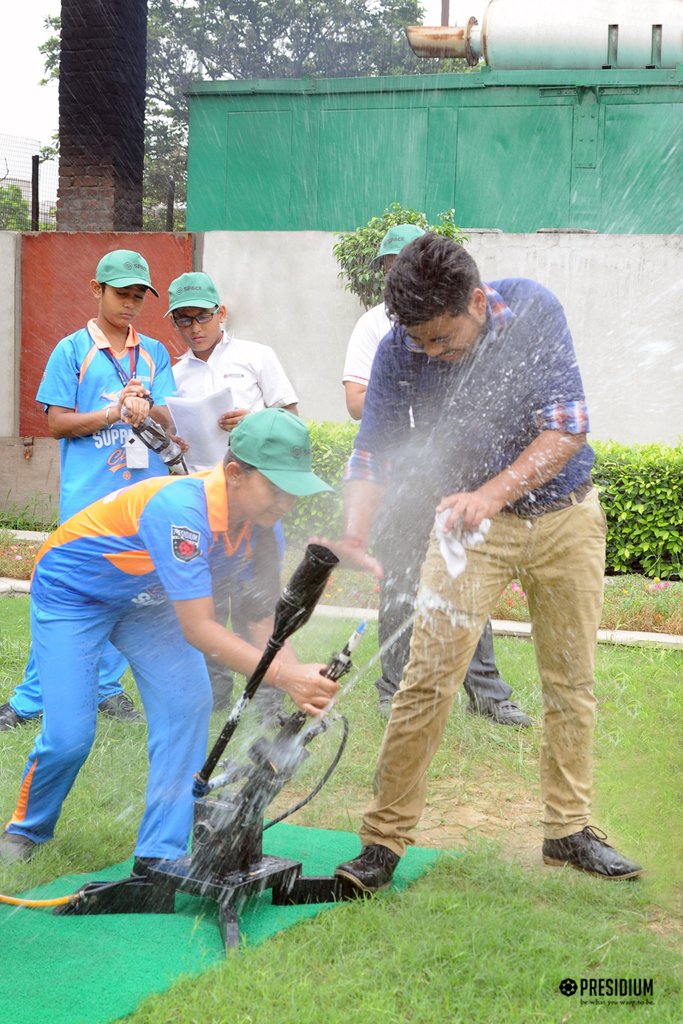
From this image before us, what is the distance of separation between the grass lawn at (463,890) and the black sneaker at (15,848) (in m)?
0.04

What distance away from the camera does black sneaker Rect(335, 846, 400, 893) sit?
338 cm

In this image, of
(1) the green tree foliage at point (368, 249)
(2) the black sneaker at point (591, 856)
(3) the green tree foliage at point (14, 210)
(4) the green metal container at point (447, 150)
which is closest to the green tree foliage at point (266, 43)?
(4) the green metal container at point (447, 150)

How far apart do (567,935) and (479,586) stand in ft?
3.34

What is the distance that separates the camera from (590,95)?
12969mm

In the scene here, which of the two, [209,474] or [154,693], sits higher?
[209,474]

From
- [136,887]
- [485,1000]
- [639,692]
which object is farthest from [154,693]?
[639,692]

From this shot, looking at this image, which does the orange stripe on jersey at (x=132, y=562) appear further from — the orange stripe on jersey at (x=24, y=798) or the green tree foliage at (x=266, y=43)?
the green tree foliage at (x=266, y=43)

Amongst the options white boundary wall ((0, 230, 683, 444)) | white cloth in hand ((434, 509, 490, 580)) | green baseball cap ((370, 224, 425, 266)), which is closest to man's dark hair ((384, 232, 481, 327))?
white cloth in hand ((434, 509, 490, 580))

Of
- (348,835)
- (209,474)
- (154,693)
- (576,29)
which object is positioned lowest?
(348,835)

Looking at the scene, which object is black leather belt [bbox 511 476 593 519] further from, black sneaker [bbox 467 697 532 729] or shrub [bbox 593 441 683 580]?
shrub [bbox 593 441 683 580]

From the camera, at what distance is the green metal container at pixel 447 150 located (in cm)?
1299

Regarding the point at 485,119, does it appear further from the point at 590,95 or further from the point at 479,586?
the point at 479,586

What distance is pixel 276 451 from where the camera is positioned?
10.2 feet

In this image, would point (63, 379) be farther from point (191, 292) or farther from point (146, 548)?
point (146, 548)
